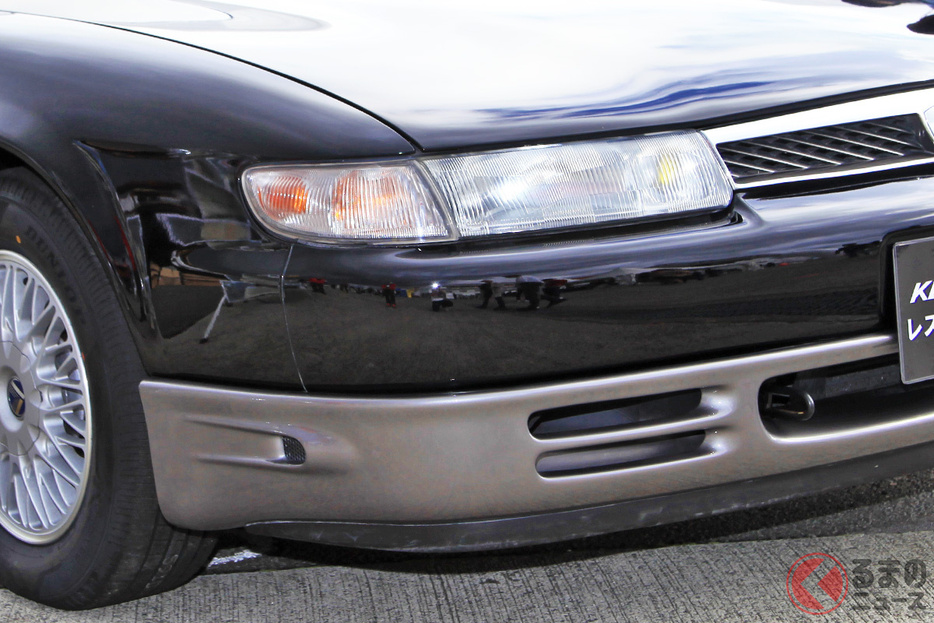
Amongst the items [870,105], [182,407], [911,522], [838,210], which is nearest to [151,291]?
[182,407]

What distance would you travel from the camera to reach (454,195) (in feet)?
5.14

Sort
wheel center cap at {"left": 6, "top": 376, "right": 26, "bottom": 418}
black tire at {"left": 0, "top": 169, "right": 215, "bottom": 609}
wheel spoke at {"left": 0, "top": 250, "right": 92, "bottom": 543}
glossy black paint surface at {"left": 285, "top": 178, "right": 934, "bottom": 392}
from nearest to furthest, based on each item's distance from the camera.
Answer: glossy black paint surface at {"left": 285, "top": 178, "right": 934, "bottom": 392} < black tire at {"left": 0, "top": 169, "right": 215, "bottom": 609} < wheel spoke at {"left": 0, "top": 250, "right": 92, "bottom": 543} < wheel center cap at {"left": 6, "top": 376, "right": 26, "bottom": 418}

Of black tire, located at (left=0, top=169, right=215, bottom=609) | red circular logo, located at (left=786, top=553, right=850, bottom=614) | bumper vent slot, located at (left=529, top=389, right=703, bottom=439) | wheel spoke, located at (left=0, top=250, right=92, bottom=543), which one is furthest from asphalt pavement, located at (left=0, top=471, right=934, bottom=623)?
bumper vent slot, located at (left=529, top=389, right=703, bottom=439)

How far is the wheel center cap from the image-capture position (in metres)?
2.09

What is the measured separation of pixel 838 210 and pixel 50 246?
54.5 inches

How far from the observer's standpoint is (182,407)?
1.70 meters

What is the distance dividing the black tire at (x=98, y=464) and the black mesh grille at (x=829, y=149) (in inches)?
42.4

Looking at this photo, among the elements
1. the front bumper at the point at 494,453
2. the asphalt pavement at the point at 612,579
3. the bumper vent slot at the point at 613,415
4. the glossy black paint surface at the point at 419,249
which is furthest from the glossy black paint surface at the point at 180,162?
the asphalt pavement at the point at 612,579

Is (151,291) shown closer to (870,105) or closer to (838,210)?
(838,210)

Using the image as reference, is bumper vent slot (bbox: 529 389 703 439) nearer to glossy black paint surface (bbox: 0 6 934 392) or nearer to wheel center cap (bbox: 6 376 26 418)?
glossy black paint surface (bbox: 0 6 934 392)

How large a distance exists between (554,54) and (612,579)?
43.1 inches

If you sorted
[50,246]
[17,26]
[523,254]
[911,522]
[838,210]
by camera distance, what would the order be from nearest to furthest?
[523,254] → [838,210] → [50,246] → [17,26] → [911,522]

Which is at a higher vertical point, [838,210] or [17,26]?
[17,26]

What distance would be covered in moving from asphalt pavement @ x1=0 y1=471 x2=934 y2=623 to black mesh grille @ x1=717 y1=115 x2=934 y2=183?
35.0 inches
